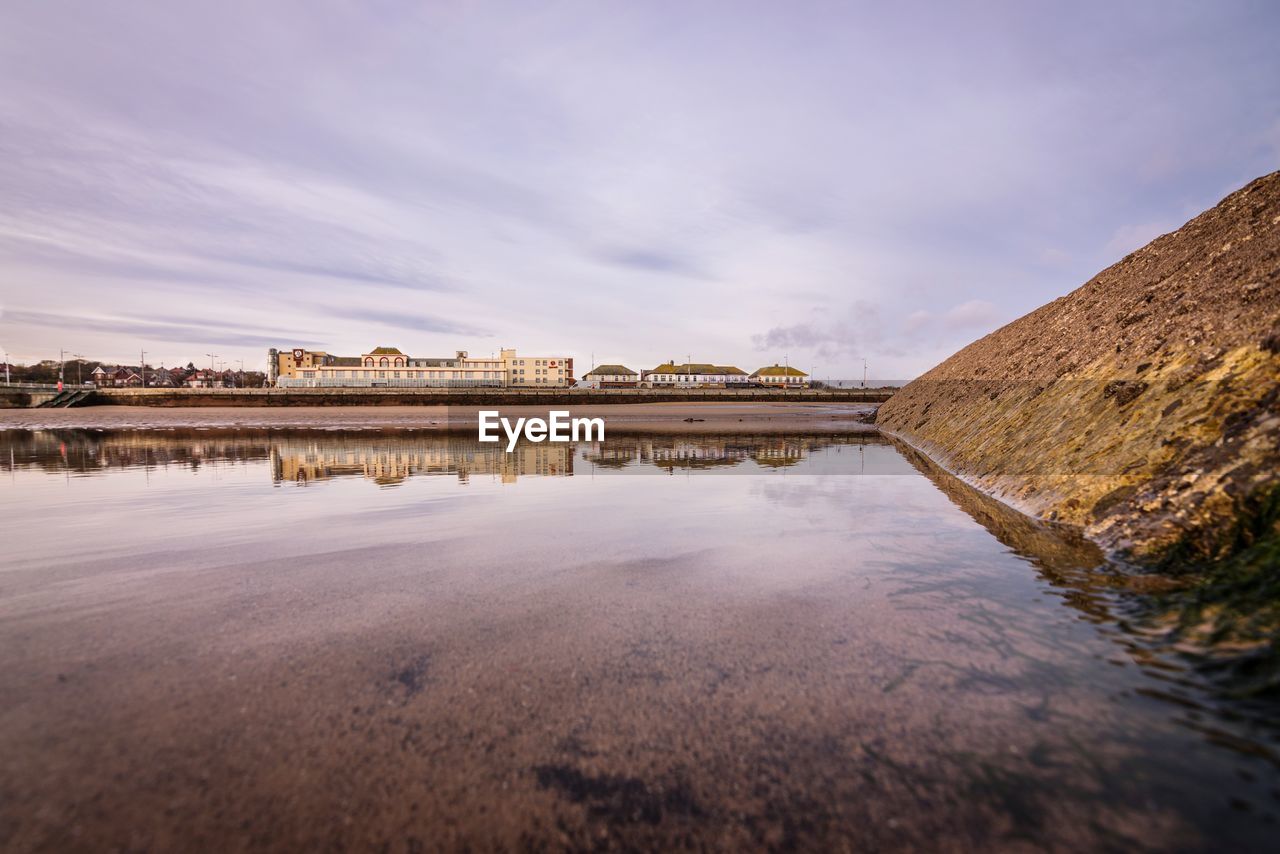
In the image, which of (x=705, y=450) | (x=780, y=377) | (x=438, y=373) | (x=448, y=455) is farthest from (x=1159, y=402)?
(x=780, y=377)

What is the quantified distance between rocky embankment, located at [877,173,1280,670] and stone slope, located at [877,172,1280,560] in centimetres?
2

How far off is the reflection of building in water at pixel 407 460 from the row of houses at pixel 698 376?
449 ft

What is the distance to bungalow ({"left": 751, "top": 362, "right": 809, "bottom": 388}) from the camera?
15840cm

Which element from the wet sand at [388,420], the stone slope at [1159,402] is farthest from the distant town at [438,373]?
the stone slope at [1159,402]

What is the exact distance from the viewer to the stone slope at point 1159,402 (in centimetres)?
465

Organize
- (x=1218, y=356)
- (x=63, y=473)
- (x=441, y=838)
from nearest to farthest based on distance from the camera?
1. (x=441, y=838)
2. (x=1218, y=356)
3. (x=63, y=473)

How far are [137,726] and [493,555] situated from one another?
3.47 metres

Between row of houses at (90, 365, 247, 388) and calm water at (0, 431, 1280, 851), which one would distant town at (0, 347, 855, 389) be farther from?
calm water at (0, 431, 1280, 851)

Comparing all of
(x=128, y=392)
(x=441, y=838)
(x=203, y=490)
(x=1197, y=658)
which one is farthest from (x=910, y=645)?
(x=128, y=392)

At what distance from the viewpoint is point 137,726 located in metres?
2.77

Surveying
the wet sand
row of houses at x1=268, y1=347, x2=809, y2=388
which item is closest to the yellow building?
row of houses at x1=268, y1=347, x2=809, y2=388

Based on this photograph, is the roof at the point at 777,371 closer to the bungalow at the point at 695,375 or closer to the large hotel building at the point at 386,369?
the bungalow at the point at 695,375

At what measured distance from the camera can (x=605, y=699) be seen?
3062 mm

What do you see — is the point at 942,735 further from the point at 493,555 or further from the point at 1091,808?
the point at 493,555
